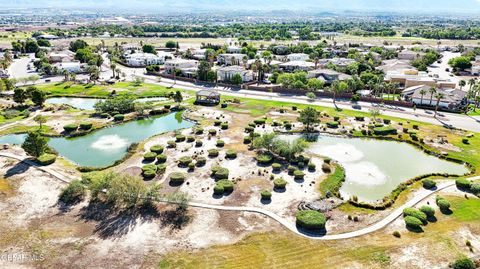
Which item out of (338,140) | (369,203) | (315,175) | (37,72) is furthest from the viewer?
(37,72)

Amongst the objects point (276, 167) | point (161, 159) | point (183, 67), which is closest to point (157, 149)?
point (161, 159)

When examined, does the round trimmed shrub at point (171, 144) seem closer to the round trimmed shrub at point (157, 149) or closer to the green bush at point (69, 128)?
the round trimmed shrub at point (157, 149)

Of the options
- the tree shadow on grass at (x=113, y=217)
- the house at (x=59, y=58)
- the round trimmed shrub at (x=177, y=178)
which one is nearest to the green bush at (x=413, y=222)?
the tree shadow on grass at (x=113, y=217)

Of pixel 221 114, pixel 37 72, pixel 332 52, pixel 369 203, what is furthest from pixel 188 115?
pixel 332 52

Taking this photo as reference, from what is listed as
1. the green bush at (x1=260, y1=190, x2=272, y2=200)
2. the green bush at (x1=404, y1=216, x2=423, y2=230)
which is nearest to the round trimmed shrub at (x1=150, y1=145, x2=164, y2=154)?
the green bush at (x1=260, y1=190, x2=272, y2=200)

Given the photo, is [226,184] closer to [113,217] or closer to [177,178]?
[177,178]

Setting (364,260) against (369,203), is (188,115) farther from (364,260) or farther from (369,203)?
(364,260)
